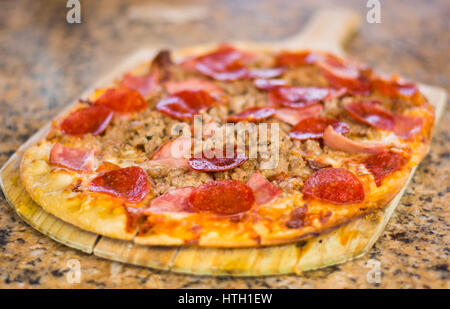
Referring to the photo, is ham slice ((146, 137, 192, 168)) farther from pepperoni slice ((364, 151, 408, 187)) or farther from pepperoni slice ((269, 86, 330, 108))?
pepperoni slice ((364, 151, 408, 187))

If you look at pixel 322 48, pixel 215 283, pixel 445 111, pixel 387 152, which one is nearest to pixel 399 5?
pixel 322 48

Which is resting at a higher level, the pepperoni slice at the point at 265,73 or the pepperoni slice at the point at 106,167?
the pepperoni slice at the point at 265,73

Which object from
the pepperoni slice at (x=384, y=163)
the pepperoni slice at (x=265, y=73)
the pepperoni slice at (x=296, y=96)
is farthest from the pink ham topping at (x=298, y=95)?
the pepperoni slice at (x=384, y=163)

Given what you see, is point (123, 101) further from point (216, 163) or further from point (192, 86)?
point (216, 163)

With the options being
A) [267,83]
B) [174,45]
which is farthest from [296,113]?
[174,45]

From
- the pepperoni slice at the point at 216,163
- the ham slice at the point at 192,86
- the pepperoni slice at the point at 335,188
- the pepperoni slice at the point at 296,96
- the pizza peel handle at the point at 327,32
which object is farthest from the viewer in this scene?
the pizza peel handle at the point at 327,32

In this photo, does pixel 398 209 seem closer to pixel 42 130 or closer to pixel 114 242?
pixel 114 242

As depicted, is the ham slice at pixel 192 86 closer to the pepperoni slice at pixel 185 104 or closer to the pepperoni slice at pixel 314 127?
the pepperoni slice at pixel 185 104
